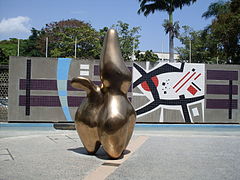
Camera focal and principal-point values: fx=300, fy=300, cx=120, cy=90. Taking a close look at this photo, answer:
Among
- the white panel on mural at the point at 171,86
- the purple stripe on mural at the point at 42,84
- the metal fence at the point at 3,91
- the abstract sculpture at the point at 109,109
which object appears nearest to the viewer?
the abstract sculpture at the point at 109,109

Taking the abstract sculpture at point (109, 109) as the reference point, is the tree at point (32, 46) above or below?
above

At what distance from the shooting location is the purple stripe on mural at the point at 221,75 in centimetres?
1488

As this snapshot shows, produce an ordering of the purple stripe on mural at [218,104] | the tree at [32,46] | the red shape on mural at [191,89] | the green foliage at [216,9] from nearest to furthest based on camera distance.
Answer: the red shape on mural at [191,89], the purple stripe on mural at [218,104], the green foliage at [216,9], the tree at [32,46]

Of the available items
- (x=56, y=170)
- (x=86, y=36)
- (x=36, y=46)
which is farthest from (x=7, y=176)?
(x=36, y=46)

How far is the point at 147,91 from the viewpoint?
14.4 meters

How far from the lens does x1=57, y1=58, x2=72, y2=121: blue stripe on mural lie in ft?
45.3

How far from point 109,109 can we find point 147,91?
8528 millimetres

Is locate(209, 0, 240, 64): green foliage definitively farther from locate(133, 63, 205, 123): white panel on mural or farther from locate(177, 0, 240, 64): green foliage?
locate(133, 63, 205, 123): white panel on mural

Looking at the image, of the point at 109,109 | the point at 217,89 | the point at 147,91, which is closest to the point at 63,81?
the point at 147,91

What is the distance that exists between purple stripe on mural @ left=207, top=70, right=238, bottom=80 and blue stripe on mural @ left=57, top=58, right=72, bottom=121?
6.90m

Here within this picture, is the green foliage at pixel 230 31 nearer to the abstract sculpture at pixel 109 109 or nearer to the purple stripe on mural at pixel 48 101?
the purple stripe on mural at pixel 48 101

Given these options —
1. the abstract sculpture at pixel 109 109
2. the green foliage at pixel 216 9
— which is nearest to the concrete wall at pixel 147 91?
the abstract sculpture at pixel 109 109

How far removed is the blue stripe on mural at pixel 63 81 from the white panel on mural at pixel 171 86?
324 centimetres

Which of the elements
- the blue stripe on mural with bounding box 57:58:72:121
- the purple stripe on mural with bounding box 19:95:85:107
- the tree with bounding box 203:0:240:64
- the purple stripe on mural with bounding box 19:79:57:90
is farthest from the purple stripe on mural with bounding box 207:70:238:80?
the purple stripe on mural with bounding box 19:79:57:90
